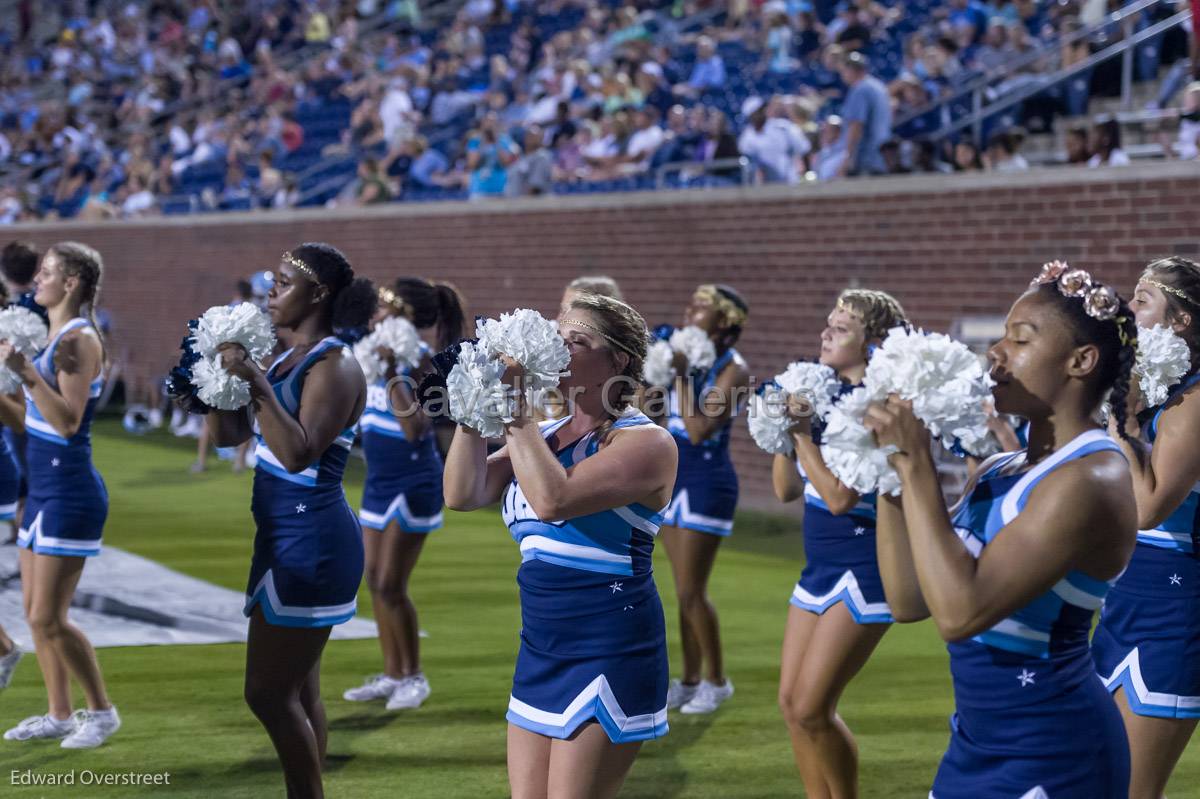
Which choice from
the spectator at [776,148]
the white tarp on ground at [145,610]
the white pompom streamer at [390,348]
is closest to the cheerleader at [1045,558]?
the white pompom streamer at [390,348]

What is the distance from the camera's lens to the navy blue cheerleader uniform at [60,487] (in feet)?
18.2

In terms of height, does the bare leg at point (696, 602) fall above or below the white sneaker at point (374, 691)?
above

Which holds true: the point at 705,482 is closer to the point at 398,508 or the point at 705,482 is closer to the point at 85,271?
the point at 398,508

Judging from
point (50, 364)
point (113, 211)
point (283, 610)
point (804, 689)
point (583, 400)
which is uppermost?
point (583, 400)

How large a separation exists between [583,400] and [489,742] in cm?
283

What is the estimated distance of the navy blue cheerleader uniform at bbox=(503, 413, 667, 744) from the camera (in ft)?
11.1

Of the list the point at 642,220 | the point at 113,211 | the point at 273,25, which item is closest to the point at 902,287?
the point at 642,220

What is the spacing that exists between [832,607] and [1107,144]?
722 cm

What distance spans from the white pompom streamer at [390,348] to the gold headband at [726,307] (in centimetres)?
138

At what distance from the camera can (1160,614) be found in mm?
3914

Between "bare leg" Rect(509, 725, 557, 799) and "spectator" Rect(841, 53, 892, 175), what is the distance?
31.6ft

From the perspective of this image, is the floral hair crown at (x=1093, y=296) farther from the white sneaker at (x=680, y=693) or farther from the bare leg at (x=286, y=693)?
the white sneaker at (x=680, y=693)

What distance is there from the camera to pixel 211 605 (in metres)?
8.19

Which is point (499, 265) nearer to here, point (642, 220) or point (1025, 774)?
point (642, 220)
